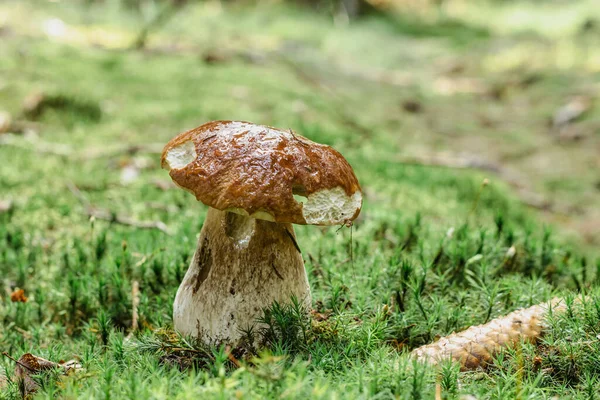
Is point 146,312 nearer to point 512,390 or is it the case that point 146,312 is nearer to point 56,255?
point 56,255

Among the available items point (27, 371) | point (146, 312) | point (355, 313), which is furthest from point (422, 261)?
point (27, 371)

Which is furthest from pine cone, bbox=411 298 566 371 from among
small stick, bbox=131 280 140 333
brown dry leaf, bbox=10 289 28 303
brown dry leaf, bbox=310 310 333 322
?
brown dry leaf, bbox=10 289 28 303

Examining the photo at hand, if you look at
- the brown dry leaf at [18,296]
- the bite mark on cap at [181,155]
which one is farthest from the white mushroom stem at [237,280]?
the brown dry leaf at [18,296]

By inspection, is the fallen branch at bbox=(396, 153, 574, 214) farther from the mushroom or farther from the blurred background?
the mushroom

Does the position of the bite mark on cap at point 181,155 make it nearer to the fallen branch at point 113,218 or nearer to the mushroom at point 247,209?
the mushroom at point 247,209

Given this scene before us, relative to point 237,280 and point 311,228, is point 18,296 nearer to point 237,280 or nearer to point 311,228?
point 237,280

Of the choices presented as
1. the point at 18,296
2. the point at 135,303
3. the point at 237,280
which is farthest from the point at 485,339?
the point at 18,296
